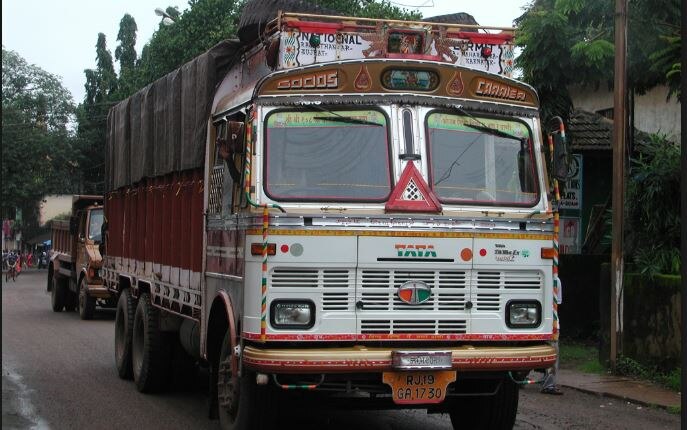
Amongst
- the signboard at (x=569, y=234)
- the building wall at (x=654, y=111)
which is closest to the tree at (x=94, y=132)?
the building wall at (x=654, y=111)

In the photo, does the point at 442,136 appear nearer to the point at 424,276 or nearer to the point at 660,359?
the point at 424,276

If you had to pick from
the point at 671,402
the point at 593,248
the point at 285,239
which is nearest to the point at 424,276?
the point at 285,239

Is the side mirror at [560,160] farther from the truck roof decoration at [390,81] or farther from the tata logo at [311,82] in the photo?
the tata logo at [311,82]

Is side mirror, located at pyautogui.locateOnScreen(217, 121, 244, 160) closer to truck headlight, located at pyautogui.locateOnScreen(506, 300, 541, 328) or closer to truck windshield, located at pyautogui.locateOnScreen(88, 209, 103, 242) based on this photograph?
truck headlight, located at pyautogui.locateOnScreen(506, 300, 541, 328)

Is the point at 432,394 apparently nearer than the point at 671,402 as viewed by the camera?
Yes

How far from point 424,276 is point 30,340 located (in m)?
11.9

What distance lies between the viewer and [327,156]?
708 centimetres

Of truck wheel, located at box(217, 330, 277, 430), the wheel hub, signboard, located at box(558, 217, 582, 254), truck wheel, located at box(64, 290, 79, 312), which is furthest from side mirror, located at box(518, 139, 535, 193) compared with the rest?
truck wheel, located at box(64, 290, 79, 312)

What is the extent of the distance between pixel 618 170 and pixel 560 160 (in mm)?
4913

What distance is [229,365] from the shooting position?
291 inches

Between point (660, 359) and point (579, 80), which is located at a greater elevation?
point (579, 80)

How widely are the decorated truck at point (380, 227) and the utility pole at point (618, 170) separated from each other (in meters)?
4.49

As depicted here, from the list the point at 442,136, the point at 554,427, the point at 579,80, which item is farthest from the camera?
the point at 579,80

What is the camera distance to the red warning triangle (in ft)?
22.8
